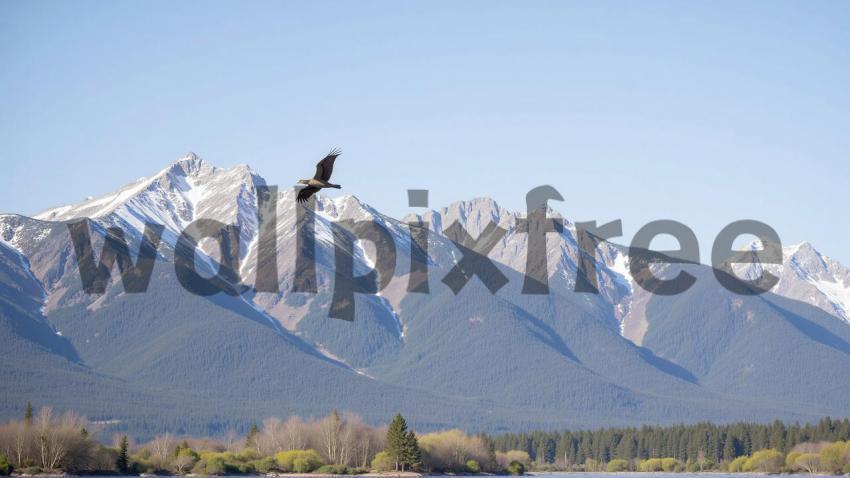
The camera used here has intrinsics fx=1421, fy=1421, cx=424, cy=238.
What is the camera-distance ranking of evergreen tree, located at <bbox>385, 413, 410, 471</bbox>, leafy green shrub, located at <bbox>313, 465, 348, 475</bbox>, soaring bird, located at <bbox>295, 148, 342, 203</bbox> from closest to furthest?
soaring bird, located at <bbox>295, 148, 342, 203</bbox>
evergreen tree, located at <bbox>385, 413, 410, 471</bbox>
leafy green shrub, located at <bbox>313, 465, 348, 475</bbox>

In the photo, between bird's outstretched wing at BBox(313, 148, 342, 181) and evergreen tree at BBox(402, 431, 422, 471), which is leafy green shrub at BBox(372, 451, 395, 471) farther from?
bird's outstretched wing at BBox(313, 148, 342, 181)

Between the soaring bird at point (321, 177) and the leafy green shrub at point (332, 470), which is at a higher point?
the soaring bird at point (321, 177)

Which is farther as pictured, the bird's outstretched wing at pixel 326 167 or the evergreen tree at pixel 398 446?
the evergreen tree at pixel 398 446

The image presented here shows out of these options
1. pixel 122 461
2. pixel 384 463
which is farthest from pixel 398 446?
pixel 122 461

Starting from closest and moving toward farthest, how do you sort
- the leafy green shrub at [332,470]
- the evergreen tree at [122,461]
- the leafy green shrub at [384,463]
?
1. the evergreen tree at [122,461]
2. the leafy green shrub at [384,463]
3. the leafy green shrub at [332,470]

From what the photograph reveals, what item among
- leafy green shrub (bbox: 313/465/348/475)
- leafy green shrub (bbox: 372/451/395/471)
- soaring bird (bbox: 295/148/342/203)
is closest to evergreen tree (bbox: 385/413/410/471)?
leafy green shrub (bbox: 372/451/395/471)

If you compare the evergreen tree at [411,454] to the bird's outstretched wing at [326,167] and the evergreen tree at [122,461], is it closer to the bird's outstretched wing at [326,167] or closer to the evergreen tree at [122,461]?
the evergreen tree at [122,461]

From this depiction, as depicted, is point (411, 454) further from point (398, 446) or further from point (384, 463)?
point (384, 463)

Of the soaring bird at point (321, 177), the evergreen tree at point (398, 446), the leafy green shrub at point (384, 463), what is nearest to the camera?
the soaring bird at point (321, 177)

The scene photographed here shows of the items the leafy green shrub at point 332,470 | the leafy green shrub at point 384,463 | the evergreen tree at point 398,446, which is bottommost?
the leafy green shrub at point 332,470

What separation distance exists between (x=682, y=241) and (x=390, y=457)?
55084 mm

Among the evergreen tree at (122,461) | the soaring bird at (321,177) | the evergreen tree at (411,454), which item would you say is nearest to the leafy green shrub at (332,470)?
the evergreen tree at (411,454)

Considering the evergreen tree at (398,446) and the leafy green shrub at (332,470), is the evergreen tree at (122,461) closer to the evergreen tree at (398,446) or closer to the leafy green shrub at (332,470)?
the leafy green shrub at (332,470)

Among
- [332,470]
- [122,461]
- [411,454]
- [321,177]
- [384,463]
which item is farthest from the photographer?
[332,470]
